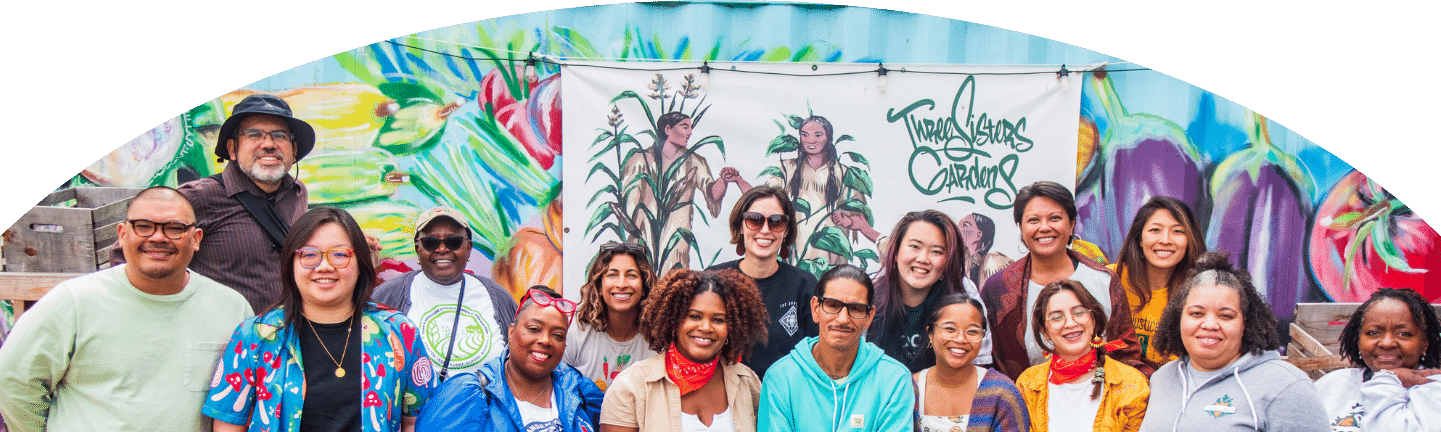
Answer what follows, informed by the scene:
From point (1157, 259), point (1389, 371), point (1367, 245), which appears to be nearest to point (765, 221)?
point (1157, 259)

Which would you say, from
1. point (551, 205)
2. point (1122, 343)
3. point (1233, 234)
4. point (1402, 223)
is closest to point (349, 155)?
point (551, 205)

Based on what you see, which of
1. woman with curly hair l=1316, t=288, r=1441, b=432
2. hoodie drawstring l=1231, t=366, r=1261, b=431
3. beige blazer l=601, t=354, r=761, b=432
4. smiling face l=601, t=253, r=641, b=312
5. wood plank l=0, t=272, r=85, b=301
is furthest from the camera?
wood plank l=0, t=272, r=85, b=301

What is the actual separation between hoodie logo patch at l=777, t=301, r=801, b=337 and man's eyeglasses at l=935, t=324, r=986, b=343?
919mm

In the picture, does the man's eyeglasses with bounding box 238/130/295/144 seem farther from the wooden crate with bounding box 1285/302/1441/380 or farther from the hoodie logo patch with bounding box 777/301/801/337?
the wooden crate with bounding box 1285/302/1441/380

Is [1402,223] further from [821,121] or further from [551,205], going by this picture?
[551,205]

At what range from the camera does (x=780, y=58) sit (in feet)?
22.4

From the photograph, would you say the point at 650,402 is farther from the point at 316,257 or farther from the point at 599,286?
the point at 316,257

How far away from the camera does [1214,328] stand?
15.6 ft

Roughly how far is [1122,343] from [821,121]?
248cm

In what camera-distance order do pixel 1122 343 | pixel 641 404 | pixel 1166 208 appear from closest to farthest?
pixel 641 404
pixel 1122 343
pixel 1166 208

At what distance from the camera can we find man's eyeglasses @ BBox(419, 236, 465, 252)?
5.43 m

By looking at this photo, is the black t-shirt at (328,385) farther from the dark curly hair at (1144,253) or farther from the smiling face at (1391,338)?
the smiling face at (1391,338)

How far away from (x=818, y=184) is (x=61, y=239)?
4968 millimetres

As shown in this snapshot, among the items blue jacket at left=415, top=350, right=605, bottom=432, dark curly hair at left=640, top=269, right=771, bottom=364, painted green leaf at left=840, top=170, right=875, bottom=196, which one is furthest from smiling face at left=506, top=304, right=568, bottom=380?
painted green leaf at left=840, top=170, right=875, bottom=196
